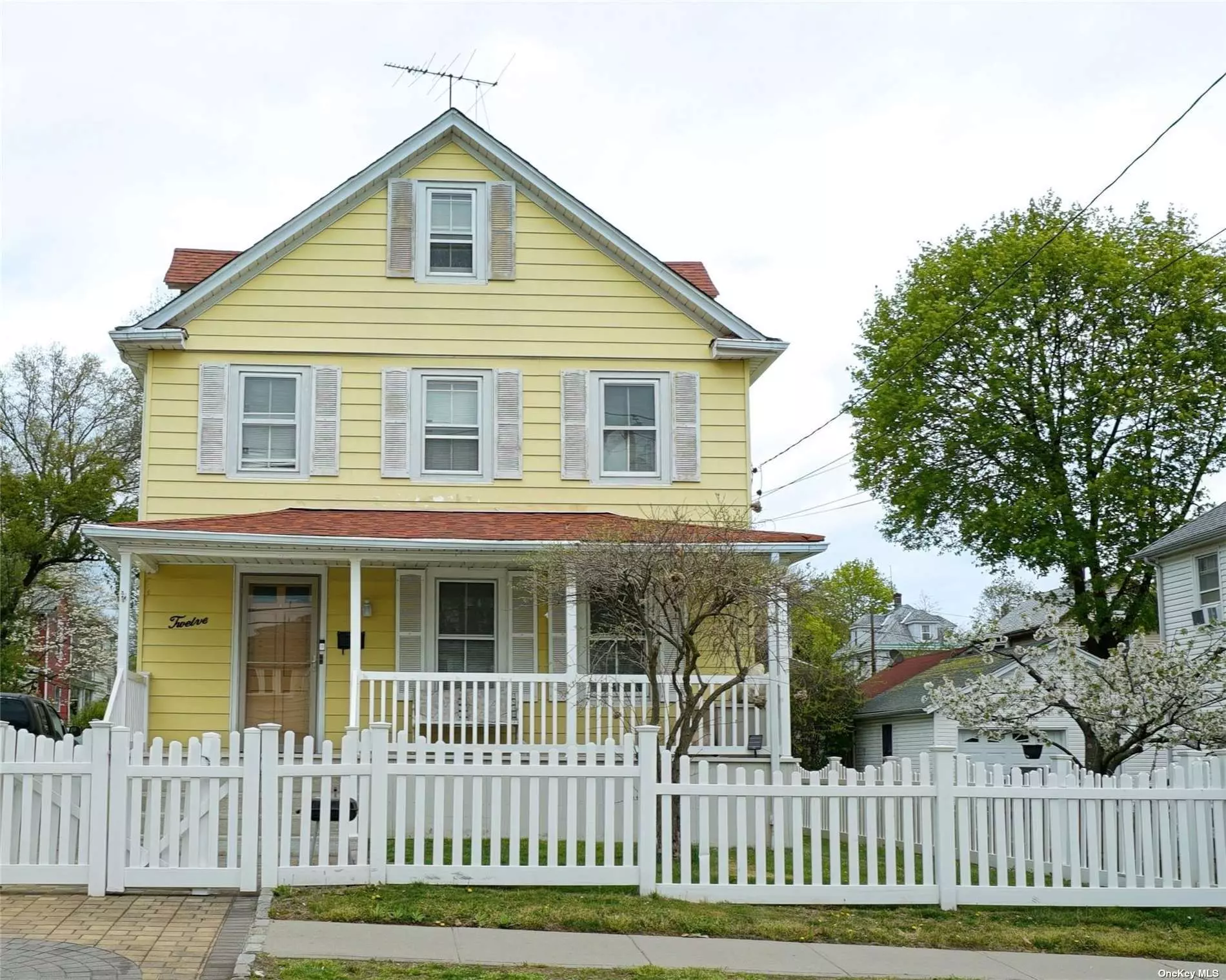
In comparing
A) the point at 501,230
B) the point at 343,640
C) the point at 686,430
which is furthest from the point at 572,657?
the point at 501,230

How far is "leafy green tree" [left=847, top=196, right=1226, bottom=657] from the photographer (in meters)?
33.7

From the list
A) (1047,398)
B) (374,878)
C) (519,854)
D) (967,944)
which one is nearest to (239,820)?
(374,878)

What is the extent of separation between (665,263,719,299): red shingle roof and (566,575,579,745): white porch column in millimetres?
6141

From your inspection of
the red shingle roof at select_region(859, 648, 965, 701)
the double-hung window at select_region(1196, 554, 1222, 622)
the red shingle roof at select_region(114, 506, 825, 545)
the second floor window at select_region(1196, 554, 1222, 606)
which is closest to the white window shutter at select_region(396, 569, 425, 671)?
the red shingle roof at select_region(114, 506, 825, 545)

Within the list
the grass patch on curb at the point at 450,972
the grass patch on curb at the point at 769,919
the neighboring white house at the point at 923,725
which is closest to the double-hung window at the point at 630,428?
the grass patch on curb at the point at 769,919

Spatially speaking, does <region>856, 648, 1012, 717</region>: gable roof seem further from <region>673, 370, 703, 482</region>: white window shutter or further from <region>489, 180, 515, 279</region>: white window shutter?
<region>489, 180, 515, 279</region>: white window shutter

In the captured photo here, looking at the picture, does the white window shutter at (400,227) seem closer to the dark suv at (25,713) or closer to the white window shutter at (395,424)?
the white window shutter at (395,424)

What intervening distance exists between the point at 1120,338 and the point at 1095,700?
77.5ft

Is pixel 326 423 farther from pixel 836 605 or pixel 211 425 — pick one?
pixel 836 605

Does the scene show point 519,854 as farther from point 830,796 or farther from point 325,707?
point 325,707

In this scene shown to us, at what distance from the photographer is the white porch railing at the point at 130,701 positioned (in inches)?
571

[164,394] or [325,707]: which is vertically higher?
[164,394]

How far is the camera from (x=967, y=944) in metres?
9.78

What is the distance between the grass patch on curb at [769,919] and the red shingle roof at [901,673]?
30209mm
